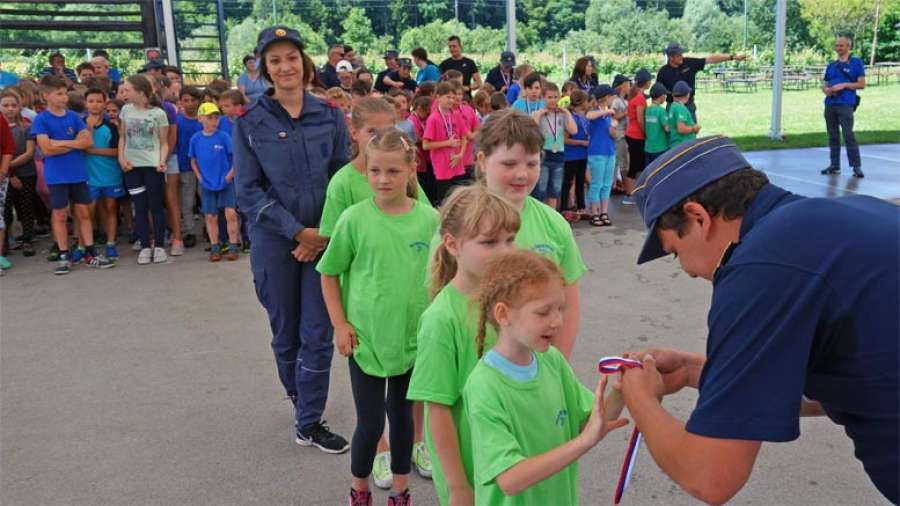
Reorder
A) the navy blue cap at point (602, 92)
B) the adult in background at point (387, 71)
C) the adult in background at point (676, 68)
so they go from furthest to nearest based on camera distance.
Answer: the adult in background at point (387, 71) → the adult in background at point (676, 68) → the navy blue cap at point (602, 92)

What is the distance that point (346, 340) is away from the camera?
3.68 metres

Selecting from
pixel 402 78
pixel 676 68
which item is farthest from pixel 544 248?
pixel 402 78

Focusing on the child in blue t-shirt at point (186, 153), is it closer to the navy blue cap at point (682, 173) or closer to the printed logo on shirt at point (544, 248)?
the printed logo on shirt at point (544, 248)

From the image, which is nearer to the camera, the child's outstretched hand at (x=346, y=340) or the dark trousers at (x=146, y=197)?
the child's outstretched hand at (x=346, y=340)

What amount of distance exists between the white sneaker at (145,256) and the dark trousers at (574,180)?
480 cm

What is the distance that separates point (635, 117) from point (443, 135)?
351 centimetres

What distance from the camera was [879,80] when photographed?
125 feet

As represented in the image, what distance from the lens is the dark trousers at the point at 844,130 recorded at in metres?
12.5

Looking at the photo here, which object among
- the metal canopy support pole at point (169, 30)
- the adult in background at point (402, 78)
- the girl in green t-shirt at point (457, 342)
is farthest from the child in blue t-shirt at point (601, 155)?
the metal canopy support pole at point (169, 30)

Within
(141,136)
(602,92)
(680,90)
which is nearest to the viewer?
(141,136)

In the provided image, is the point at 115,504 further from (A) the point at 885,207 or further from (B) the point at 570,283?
(A) the point at 885,207

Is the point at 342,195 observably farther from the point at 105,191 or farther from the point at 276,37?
the point at 105,191

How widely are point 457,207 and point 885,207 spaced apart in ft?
4.43

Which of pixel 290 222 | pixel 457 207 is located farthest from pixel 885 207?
pixel 290 222
